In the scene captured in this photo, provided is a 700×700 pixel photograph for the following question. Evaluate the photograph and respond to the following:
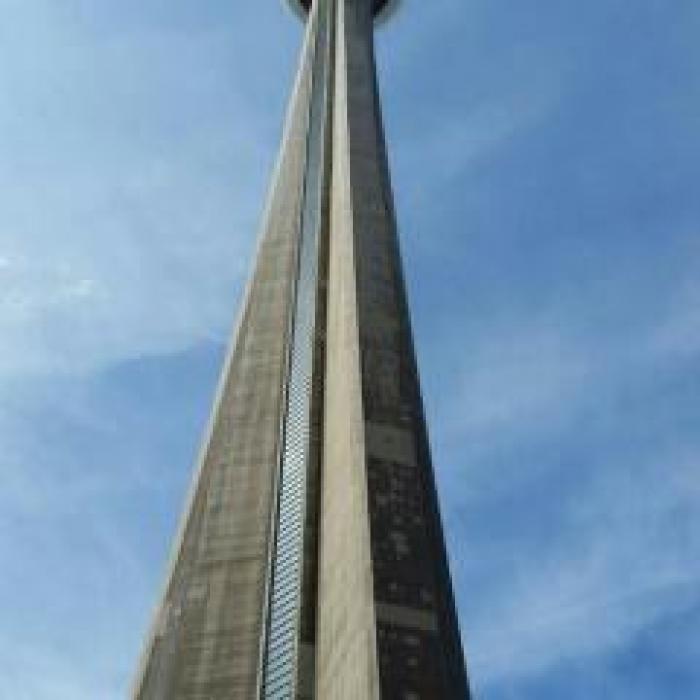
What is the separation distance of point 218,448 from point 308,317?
2.69 meters

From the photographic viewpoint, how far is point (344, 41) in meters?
31.2

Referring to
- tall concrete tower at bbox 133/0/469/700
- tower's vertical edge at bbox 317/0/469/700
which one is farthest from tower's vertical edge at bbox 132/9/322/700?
tower's vertical edge at bbox 317/0/469/700

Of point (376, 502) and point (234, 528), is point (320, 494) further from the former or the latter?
point (376, 502)

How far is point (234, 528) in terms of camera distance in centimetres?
1786

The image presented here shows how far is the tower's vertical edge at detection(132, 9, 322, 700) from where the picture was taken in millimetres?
15820

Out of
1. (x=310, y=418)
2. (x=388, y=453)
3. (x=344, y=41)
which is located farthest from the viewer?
(x=344, y=41)

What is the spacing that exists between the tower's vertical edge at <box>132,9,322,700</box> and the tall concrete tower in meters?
0.03

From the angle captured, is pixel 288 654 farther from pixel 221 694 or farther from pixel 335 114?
pixel 335 114

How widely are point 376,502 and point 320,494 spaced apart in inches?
143

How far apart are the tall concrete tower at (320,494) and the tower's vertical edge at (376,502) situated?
3 centimetres

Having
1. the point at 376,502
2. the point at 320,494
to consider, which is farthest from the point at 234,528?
the point at 376,502

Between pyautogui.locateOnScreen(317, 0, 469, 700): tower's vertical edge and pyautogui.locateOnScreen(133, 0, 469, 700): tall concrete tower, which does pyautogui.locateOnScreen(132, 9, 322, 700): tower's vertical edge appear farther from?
pyautogui.locateOnScreen(317, 0, 469, 700): tower's vertical edge

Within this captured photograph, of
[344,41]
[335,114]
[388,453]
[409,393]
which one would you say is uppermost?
[344,41]

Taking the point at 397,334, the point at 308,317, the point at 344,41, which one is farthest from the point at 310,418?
the point at 344,41
